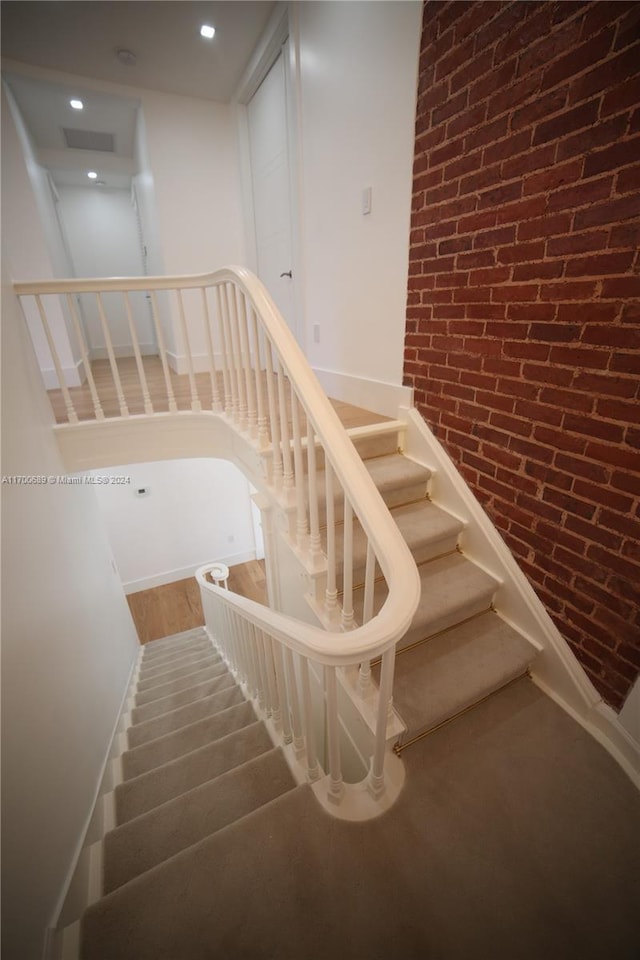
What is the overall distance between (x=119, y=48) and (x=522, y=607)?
4.39 meters

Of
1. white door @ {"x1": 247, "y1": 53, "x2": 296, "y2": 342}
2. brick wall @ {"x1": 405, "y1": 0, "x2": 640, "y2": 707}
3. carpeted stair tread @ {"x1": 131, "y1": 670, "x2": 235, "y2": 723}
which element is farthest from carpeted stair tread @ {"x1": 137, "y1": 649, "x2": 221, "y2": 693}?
white door @ {"x1": 247, "y1": 53, "x2": 296, "y2": 342}

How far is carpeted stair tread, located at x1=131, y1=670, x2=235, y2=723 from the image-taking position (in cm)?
226

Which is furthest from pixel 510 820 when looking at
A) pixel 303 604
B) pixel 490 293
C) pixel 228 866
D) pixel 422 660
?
pixel 490 293

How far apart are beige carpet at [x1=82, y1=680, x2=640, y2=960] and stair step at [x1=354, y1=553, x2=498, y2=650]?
0.45m

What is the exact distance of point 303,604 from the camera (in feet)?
5.21

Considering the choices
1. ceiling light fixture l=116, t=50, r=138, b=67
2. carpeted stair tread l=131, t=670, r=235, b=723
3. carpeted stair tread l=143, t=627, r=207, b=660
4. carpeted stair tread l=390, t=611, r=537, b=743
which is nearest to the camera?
carpeted stair tread l=390, t=611, r=537, b=743

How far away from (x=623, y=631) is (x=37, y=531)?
7.13 ft

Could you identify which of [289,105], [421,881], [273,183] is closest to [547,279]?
[421,881]

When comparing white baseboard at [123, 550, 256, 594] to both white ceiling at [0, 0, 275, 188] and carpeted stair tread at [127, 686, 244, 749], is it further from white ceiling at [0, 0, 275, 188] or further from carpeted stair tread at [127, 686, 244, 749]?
white ceiling at [0, 0, 275, 188]

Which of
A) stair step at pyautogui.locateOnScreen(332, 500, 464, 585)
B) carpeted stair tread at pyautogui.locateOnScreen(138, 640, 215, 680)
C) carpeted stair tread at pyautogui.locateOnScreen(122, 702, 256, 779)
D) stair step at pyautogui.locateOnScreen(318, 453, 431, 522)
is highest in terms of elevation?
stair step at pyautogui.locateOnScreen(318, 453, 431, 522)

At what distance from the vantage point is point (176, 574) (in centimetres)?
520

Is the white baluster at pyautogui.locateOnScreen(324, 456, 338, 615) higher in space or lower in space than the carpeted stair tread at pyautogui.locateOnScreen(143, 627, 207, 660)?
higher

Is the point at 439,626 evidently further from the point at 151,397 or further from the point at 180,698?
the point at 151,397

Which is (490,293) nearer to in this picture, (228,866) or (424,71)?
(424,71)
